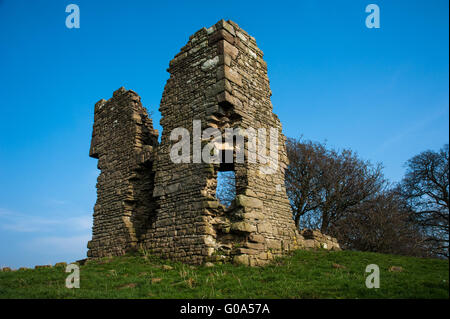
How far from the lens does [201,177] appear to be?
908 cm

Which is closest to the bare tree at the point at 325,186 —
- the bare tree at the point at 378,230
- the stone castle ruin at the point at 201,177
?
the bare tree at the point at 378,230

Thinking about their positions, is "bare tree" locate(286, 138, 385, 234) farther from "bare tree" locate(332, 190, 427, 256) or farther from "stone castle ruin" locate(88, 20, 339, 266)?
"stone castle ruin" locate(88, 20, 339, 266)

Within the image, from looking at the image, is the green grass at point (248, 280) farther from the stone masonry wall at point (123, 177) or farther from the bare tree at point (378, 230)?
the bare tree at point (378, 230)

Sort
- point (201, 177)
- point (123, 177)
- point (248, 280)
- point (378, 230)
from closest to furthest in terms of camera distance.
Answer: point (248, 280)
point (201, 177)
point (123, 177)
point (378, 230)

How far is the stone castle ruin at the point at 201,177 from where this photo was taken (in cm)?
873

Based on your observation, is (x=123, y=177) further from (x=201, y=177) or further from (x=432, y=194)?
(x=432, y=194)

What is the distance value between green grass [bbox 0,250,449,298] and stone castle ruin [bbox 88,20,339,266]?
72 cm

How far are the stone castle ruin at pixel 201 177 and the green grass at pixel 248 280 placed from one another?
28.3 inches

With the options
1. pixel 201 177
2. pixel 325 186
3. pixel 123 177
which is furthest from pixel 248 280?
pixel 325 186

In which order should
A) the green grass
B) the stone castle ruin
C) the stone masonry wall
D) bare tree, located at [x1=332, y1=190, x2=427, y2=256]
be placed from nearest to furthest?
the green grass
the stone castle ruin
the stone masonry wall
bare tree, located at [x1=332, y1=190, x2=427, y2=256]

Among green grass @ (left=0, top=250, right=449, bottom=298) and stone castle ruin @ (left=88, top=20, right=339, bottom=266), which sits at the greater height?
stone castle ruin @ (left=88, top=20, right=339, bottom=266)

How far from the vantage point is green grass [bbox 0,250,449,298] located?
5.94m

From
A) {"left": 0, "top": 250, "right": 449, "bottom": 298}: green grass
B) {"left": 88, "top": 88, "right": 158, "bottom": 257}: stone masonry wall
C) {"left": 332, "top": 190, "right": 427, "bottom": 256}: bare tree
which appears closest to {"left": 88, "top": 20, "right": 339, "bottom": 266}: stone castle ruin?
{"left": 88, "top": 88, "right": 158, "bottom": 257}: stone masonry wall

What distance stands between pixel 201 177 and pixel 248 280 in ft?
10.4
